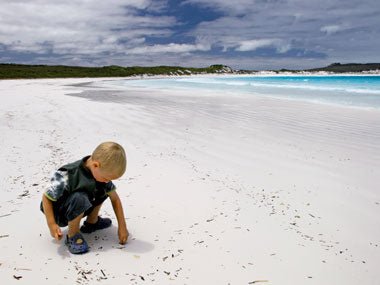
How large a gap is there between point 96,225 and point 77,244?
0.39 metres

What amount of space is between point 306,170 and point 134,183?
2369mm

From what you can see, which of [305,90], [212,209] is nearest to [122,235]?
[212,209]

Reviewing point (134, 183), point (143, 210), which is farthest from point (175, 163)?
point (143, 210)

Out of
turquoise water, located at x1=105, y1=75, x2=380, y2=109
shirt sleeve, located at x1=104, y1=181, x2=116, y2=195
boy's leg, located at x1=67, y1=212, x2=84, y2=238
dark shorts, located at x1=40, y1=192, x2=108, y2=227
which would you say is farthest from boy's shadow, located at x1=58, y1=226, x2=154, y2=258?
turquoise water, located at x1=105, y1=75, x2=380, y2=109

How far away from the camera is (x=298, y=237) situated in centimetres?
309

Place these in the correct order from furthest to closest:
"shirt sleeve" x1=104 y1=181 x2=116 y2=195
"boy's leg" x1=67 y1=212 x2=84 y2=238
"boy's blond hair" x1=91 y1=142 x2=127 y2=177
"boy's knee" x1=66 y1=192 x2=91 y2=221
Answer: "shirt sleeve" x1=104 y1=181 x2=116 y2=195 < "boy's leg" x1=67 y1=212 x2=84 y2=238 < "boy's knee" x1=66 y1=192 x2=91 y2=221 < "boy's blond hair" x1=91 y1=142 x2=127 y2=177

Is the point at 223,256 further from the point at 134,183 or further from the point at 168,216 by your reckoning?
the point at 134,183

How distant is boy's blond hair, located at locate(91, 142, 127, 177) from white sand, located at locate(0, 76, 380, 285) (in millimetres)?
711

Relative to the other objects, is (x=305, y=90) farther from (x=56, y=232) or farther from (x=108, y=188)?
(x=56, y=232)

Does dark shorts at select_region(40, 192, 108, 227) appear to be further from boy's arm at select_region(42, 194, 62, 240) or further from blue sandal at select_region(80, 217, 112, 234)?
blue sandal at select_region(80, 217, 112, 234)

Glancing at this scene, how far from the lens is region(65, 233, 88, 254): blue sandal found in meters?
2.75

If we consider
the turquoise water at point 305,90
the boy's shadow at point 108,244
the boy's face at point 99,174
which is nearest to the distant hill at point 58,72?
the turquoise water at point 305,90

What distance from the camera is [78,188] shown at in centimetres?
268

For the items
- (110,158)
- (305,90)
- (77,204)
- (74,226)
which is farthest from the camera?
(305,90)
